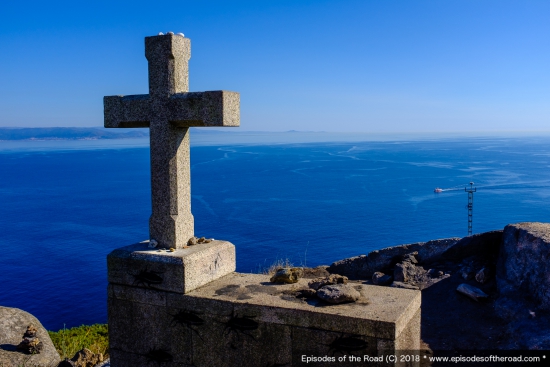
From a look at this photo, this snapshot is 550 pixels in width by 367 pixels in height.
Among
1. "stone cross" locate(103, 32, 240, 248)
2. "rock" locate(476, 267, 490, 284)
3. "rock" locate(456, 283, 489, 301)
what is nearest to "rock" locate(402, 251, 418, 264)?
"rock" locate(456, 283, 489, 301)

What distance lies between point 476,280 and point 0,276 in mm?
41842

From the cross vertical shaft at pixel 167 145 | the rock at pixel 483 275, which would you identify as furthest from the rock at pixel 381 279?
the cross vertical shaft at pixel 167 145

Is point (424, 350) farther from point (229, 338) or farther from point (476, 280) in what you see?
point (229, 338)

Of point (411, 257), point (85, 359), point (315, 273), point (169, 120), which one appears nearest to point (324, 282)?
point (169, 120)

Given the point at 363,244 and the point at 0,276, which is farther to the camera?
the point at 363,244

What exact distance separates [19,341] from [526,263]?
8.55 metres

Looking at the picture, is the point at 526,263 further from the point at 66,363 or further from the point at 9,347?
the point at 9,347

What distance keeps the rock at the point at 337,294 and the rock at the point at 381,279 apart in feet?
19.5

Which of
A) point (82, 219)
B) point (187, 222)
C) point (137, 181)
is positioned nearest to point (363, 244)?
point (82, 219)

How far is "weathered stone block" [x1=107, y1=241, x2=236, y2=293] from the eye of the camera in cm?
504

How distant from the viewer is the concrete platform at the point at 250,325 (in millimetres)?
4328

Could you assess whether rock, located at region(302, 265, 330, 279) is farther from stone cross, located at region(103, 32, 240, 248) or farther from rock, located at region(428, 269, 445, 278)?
stone cross, located at region(103, 32, 240, 248)

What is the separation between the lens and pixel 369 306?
455 centimetres

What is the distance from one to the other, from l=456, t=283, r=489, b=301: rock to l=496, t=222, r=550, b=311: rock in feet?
1.08
